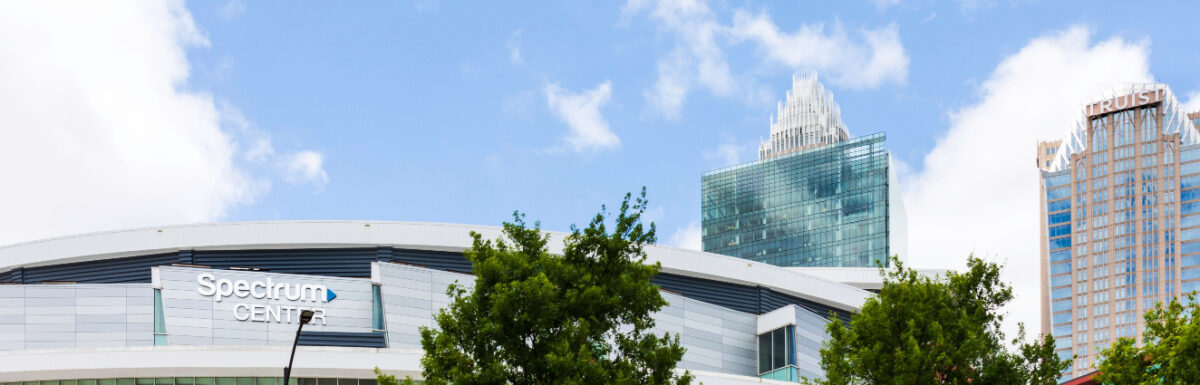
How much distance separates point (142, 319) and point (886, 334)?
37118 millimetres

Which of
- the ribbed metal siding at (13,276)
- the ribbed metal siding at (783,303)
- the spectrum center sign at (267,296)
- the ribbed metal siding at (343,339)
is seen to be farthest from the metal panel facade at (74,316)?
the ribbed metal siding at (783,303)

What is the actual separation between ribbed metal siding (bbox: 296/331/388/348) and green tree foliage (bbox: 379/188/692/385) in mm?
27987

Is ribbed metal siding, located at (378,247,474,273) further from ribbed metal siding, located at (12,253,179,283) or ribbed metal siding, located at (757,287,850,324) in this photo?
ribbed metal siding, located at (757,287,850,324)

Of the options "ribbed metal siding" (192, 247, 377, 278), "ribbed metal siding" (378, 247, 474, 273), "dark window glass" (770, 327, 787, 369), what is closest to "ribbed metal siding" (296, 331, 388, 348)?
"ribbed metal siding" (192, 247, 377, 278)

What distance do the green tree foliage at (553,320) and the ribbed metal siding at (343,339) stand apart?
91.8ft

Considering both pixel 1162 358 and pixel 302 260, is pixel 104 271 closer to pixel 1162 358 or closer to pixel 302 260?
pixel 302 260

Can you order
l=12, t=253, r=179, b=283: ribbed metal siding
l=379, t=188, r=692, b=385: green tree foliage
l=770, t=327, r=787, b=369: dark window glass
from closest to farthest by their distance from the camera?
l=379, t=188, r=692, b=385: green tree foliage, l=770, t=327, r=787, b=369: dark window glass, l=12, t=253, r=179, b=283: ribbed metal siding

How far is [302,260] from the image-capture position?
6494cm

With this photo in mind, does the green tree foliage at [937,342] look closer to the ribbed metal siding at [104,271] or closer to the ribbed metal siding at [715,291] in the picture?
the ribbed metal siding at [715,291]

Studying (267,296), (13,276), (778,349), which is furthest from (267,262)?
(778,349)

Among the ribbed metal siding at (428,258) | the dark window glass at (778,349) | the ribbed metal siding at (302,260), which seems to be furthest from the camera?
the ribbed metal siding at (428,258)

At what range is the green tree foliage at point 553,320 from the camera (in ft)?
101

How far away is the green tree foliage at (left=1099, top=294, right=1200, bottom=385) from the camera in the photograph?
32719 millimetres

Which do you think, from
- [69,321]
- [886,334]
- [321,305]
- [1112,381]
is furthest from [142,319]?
[1112,381]
